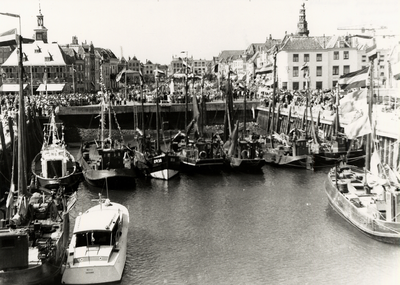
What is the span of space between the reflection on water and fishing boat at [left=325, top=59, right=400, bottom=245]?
0.75 metres

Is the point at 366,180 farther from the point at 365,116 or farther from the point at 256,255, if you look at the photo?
the point at 256,255

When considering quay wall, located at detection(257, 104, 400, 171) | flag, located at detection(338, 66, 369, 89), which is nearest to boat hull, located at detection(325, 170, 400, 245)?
quay wall, located at detection(257, 104, 400, 171)

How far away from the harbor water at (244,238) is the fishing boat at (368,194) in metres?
0.71

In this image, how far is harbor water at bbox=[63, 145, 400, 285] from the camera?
26.0 meters

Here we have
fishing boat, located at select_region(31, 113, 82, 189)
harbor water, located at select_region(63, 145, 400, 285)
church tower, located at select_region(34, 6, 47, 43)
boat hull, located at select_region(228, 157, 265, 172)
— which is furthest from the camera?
church tower, located at select_region(34, 6, 47, 43)

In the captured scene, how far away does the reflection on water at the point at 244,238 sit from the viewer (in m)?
26.0

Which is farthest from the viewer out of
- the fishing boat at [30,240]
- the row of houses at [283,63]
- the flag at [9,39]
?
the row of houses at [283,63]

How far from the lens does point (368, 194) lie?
3422 centimetres

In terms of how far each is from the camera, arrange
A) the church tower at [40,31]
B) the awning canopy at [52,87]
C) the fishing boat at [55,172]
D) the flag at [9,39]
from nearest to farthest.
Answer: the flag at [9,39] < the fishing boat at [55,172] < the awning canopy at [52,87] < the church tower at [40,31]

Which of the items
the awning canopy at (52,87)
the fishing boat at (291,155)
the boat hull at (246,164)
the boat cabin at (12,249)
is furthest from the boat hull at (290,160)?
the awning canopy at (52,87)

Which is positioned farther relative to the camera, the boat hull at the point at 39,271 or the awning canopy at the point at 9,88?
the awning canopy at the point at 9,88

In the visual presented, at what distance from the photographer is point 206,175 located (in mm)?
49625

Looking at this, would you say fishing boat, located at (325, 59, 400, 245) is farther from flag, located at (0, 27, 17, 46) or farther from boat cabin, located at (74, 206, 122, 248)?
flag, located at (0, 27, 17, 46)

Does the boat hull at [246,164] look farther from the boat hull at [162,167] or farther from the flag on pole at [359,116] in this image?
the flag on pole at [359,116]
